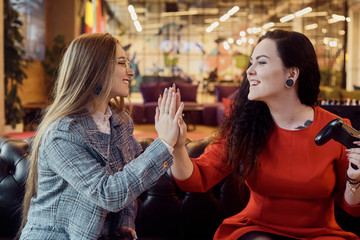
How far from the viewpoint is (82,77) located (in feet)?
4.40

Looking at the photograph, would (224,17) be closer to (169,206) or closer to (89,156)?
(169,206)

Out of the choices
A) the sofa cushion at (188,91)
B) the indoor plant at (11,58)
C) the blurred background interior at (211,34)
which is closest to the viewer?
the indoor plant at (11,58)

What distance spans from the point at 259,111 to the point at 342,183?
394 millimetres

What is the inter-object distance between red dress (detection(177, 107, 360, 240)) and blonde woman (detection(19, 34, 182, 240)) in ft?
0.86

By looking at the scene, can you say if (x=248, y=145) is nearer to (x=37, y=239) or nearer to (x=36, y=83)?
(x=37, y=239)

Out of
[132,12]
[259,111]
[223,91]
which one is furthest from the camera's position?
[132,12]

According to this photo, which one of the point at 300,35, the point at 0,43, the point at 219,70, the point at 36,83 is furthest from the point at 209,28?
the point at 300,35

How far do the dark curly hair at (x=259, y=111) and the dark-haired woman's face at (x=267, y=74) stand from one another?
0.03 m

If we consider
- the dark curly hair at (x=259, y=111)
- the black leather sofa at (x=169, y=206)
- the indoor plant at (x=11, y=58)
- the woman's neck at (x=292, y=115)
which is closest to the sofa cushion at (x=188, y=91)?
the indoor plant at (x=11, y=58)

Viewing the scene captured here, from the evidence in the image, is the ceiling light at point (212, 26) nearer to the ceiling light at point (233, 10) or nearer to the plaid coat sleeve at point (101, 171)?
the ceiling light at point (233, 10)

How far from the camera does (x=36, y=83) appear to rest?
29.7 feet

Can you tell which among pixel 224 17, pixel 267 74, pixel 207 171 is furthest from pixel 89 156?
pixel 224 17

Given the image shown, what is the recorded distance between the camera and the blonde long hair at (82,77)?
1339 millimetres

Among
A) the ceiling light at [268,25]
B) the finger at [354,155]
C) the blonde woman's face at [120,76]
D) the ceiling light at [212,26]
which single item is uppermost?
the ceiling light at [268,25]
